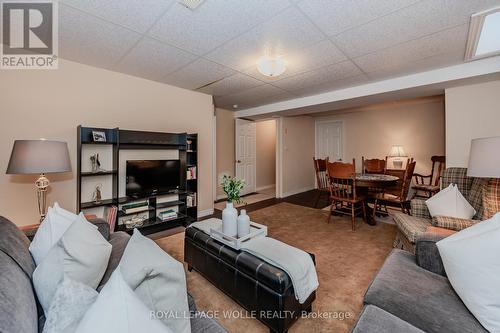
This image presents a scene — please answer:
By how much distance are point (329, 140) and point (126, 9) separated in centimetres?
595

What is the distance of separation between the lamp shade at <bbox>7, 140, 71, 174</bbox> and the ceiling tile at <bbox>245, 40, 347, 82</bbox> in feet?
7.67

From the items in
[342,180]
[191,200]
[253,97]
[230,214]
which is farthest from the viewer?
[253,97]

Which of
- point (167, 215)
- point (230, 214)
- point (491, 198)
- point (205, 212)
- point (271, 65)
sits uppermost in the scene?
point (271, 65)

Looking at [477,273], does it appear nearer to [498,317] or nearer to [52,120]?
[498,317]

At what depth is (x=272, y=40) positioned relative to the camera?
7.00ft

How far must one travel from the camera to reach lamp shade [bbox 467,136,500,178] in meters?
1.70

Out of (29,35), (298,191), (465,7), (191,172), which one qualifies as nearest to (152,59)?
(29,35)

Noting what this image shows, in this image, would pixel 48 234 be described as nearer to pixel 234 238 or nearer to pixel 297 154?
pixel 234 238

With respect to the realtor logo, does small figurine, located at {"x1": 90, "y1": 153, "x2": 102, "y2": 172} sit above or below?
below

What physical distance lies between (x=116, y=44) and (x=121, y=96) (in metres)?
0.96

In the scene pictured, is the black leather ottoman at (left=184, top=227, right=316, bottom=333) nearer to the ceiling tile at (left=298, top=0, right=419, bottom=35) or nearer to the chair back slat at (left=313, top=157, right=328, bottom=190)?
the ceiling tile at (left=298, top=0, right=419, bottom=35)

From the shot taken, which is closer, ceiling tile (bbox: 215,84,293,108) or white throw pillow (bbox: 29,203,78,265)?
white throw pillow (bbox: 29,203,78,265)

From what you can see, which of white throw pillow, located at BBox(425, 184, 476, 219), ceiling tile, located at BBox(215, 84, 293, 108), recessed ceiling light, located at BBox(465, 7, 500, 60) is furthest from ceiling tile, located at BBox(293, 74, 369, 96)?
white throw pillow, located at BBox(425, 184, 476, 219)

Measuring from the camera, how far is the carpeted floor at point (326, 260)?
1.51 meters
